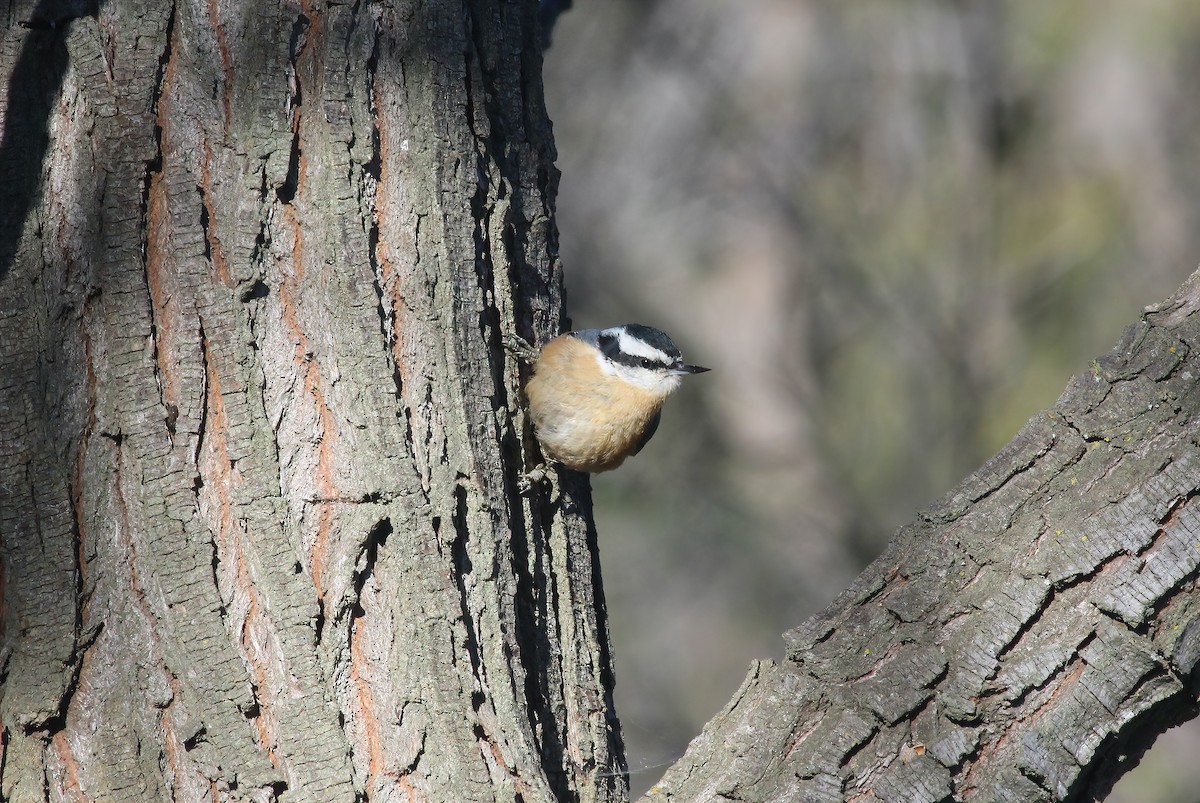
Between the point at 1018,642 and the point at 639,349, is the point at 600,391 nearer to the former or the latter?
the point at 639,349

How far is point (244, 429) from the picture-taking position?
80.7 inches

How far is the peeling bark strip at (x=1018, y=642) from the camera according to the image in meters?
1.91

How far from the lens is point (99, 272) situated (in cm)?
203

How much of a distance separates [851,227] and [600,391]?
5.15 m

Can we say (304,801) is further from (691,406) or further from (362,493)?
(691,406)

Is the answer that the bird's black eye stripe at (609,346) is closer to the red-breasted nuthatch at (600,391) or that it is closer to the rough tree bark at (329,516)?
the red-breasted nuthatch at (600,391)

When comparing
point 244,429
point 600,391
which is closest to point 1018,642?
point 244,429

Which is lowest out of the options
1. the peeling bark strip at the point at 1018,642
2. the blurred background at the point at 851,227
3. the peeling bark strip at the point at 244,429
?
the peeling bark strip at the point at 1018,642

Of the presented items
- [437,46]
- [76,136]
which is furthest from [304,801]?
[437,46]

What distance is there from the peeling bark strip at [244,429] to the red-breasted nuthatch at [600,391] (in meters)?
0.73

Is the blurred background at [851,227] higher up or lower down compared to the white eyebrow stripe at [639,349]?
higher up

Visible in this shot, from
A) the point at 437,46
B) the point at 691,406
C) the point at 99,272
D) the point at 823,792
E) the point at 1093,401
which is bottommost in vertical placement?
the point at 823,792

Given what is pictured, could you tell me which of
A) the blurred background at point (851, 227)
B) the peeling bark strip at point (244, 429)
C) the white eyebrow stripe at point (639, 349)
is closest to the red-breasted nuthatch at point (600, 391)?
the white eyebrow stripe at point (639, 349)

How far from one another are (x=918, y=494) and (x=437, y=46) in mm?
6157
